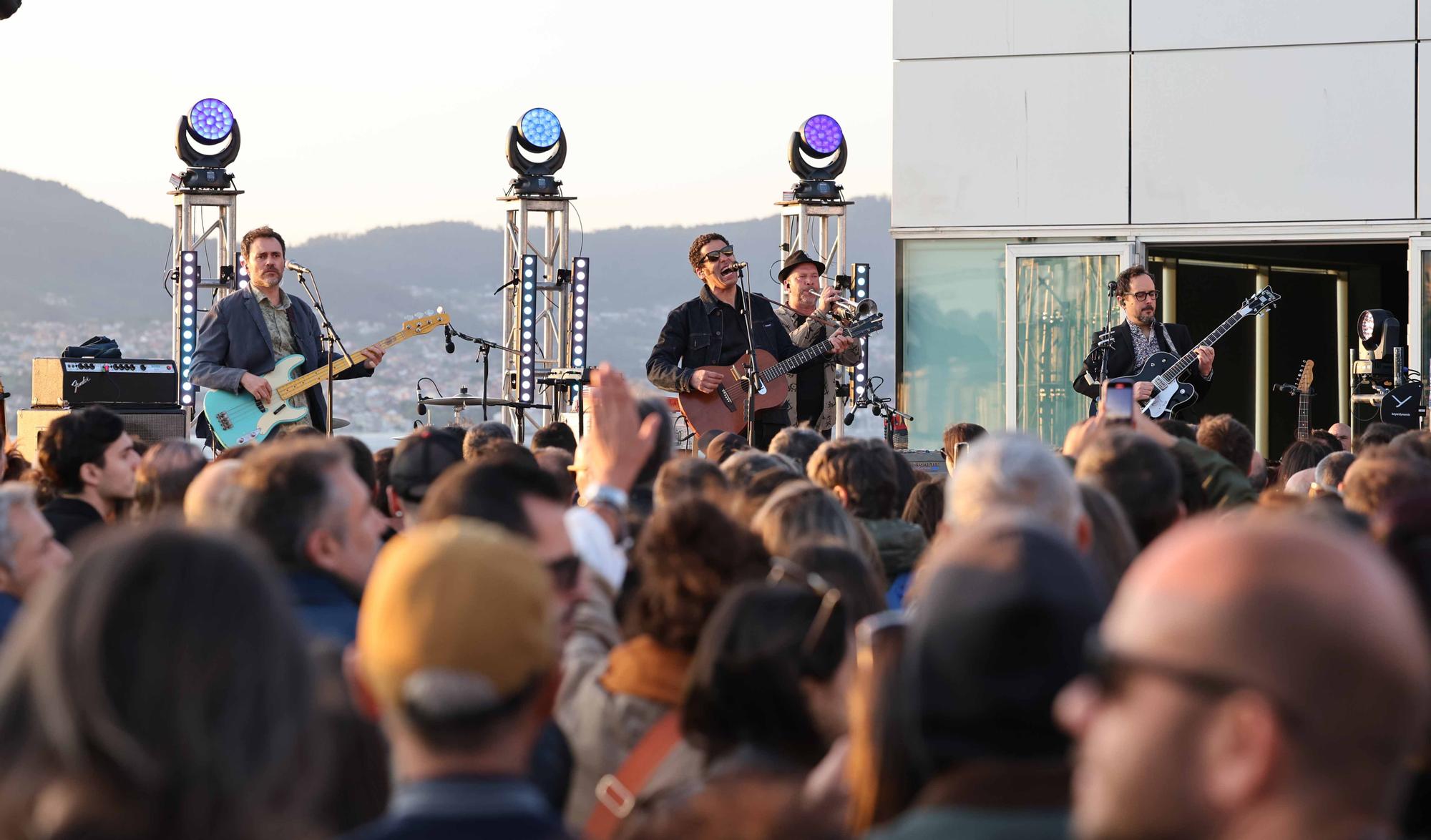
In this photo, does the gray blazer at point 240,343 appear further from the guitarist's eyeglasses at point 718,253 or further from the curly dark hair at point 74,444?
the curly dark hair at point 74,444

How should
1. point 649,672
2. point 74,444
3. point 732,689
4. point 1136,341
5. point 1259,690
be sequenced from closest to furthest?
point 1259,690 → point 732,689 → point 649,672 → point 74,444 → point 1136,341

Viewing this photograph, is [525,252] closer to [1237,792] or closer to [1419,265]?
[1419,265]

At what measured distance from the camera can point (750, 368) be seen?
974 cm

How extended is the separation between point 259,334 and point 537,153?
6.24 metres

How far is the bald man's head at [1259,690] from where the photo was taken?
55.7 inches

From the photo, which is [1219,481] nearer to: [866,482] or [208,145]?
[866,482]

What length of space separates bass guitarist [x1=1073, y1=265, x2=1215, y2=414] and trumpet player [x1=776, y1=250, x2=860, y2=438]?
1.60m

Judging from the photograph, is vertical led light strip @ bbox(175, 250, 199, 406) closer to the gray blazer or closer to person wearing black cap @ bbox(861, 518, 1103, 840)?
the gray blazer

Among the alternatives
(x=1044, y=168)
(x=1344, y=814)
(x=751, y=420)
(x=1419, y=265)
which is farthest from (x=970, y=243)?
(x=1344, y=814)

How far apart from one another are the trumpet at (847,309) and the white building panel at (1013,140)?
157 inches

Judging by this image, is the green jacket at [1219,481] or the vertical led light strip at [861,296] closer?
the green jacket at [1219,481]

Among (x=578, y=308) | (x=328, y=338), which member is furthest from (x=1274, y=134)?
(x=328, y=338)

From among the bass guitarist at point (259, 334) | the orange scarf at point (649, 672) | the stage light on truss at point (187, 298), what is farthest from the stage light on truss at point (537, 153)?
the orange scarf at point (649, 672)

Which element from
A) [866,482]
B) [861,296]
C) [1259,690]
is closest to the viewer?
[1259,690]
